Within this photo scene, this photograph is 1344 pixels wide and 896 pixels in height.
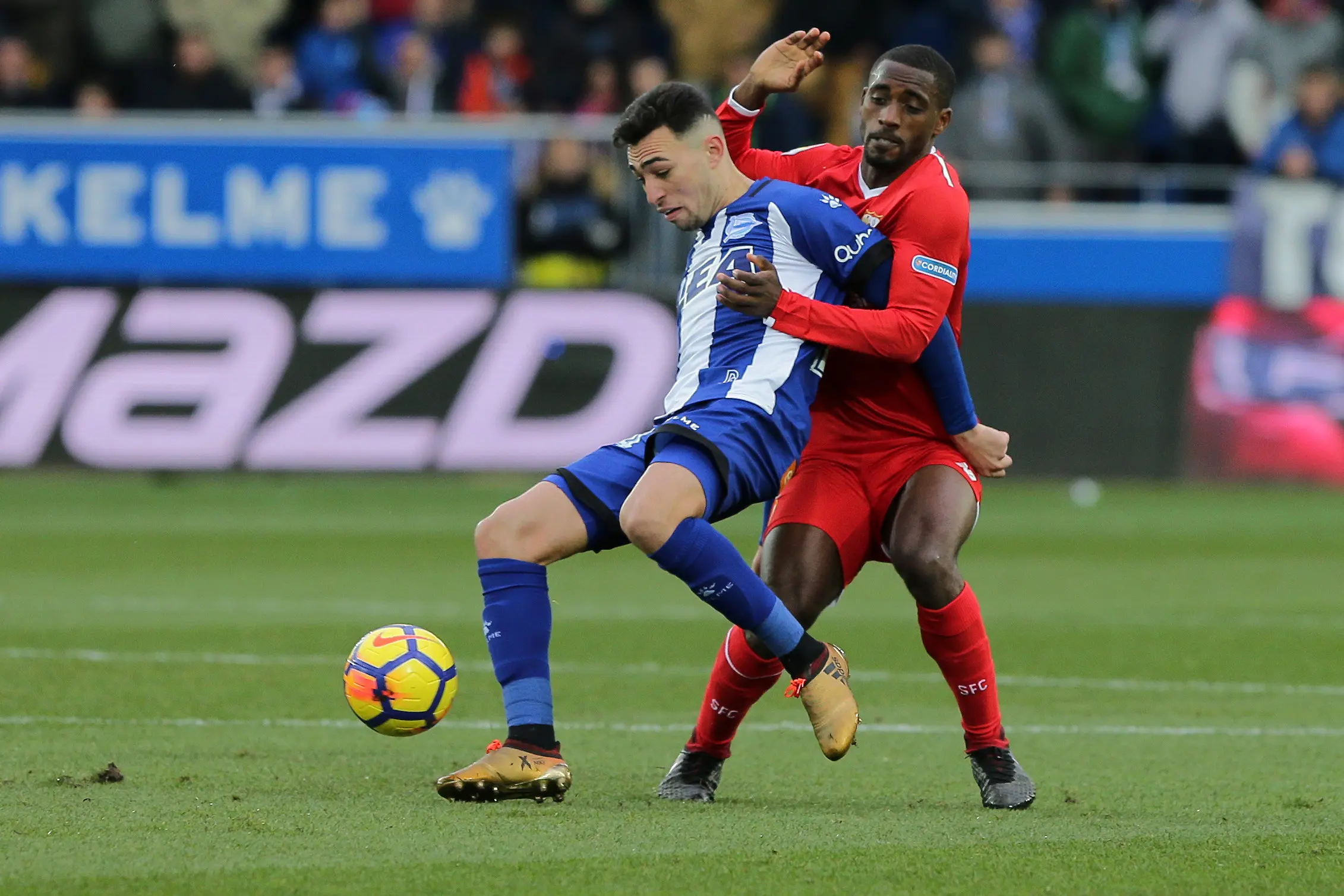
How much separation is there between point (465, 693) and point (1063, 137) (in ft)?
34.0

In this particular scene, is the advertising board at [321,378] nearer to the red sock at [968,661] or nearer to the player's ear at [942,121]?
the player's ear at [942,121]

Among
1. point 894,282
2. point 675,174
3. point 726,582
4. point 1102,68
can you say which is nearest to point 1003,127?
point 1102,68

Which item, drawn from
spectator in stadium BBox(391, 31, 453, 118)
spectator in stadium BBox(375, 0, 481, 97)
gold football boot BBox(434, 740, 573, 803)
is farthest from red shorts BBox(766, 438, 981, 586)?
spectator in stadium BBox(375, 0, 481, 97)

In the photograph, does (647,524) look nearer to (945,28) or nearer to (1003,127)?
(1003,127)

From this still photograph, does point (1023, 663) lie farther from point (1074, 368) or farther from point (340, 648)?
point (1074, 368)

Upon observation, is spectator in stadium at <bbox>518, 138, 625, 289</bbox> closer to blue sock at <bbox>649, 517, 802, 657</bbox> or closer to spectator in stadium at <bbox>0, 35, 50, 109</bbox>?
spectator in stadium at <bbox>0, 35, 50, 109</bbox>

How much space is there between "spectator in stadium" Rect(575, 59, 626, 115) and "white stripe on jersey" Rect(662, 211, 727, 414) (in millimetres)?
10998

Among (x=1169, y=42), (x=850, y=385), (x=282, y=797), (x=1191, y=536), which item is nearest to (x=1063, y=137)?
(x=1169, y=42)

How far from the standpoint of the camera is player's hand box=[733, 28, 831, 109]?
5.97 m

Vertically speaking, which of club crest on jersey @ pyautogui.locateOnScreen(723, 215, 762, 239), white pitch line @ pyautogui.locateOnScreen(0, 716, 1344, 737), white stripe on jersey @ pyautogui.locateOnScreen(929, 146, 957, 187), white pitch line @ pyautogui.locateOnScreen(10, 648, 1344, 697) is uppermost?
white stripe on jersey @ pyautogui.locateOnScreen(929, 146, 957, 187)

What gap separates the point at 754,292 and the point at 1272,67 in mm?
13066

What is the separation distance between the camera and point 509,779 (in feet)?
17.3

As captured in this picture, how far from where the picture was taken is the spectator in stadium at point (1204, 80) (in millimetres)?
17344

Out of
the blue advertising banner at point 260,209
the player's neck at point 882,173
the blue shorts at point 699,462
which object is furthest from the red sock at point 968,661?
the blue advertising banner at point 260,209
